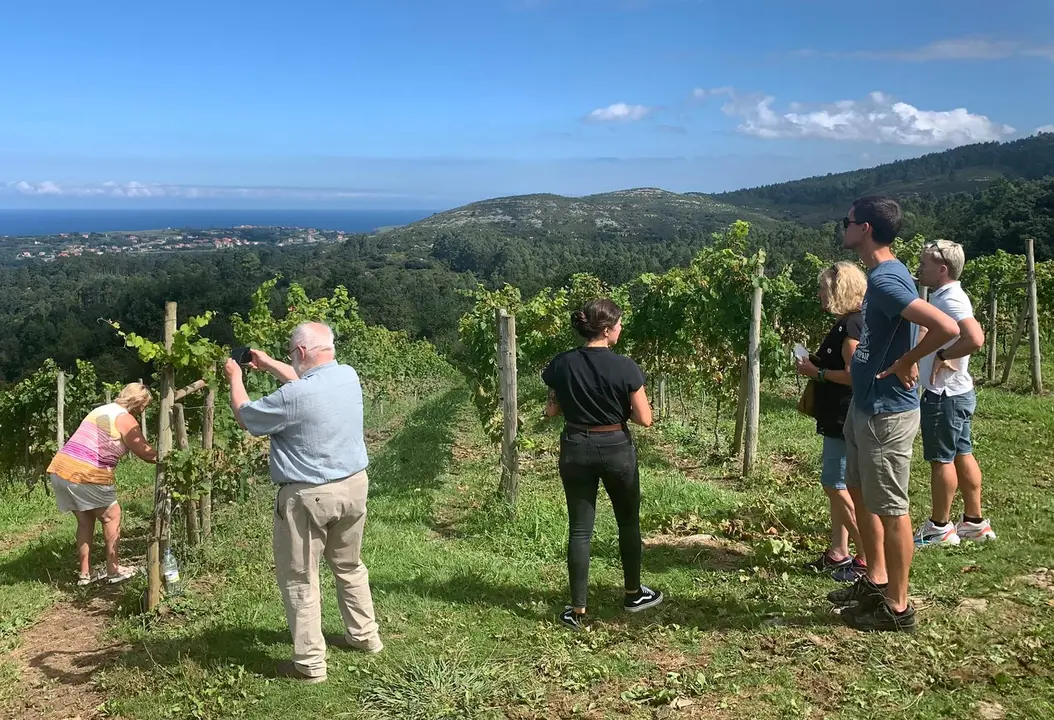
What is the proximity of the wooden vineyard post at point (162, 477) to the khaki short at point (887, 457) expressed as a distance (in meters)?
3.70

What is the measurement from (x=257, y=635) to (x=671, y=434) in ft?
18.5

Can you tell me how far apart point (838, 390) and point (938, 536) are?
1.34 m

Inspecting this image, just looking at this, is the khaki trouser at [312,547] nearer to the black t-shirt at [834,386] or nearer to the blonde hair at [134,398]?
the blonde hair at [134,398]

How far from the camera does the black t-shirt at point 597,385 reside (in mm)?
3320

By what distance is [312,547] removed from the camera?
10.3 feet

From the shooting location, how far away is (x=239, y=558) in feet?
16.1

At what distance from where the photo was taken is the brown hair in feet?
11.0

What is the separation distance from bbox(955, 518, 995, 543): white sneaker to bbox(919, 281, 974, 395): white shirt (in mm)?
881

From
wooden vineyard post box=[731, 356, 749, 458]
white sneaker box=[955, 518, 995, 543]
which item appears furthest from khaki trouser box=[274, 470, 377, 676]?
wooden vineyard post box=[731, 356, 749, 458]

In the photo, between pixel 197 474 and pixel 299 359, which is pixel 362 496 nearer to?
pixel 299 359

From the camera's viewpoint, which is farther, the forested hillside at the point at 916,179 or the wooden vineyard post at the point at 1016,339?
the forested hillside at the point at 916,179

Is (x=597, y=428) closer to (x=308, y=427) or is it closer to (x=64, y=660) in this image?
(x=308, y=427)

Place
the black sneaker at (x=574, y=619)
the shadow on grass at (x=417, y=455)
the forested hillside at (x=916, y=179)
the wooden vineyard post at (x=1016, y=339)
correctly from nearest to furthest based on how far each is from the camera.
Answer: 1. the black sneaker at (x=574, y=619)
2. the shadow on grass at (x=417, y=455)
3. the wooden vineyard post at (x=1016, y=339)
4. the forested hillside at (x=916, y=179)

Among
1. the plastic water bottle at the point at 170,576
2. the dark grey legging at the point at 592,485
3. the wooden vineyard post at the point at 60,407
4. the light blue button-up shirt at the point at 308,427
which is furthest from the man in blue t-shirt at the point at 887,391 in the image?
the wooden vineyard post at the point at 60,407
